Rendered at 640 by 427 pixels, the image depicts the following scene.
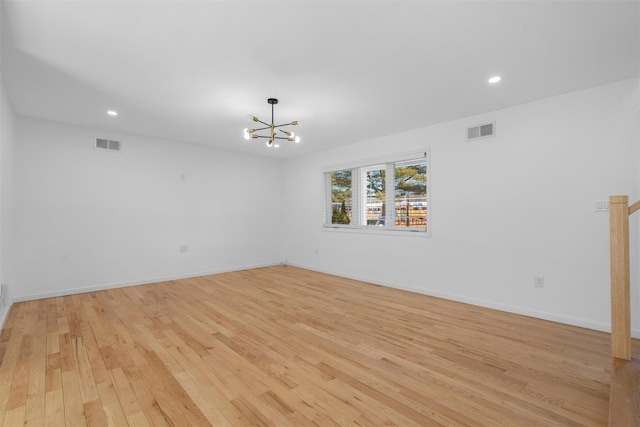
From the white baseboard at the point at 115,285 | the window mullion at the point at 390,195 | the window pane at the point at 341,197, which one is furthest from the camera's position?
the window pane at the point at 341,197

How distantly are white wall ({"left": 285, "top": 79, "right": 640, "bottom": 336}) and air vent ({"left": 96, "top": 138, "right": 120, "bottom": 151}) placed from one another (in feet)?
15.5

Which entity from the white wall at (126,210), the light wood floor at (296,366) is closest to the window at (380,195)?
the light wood floor at (296,366)

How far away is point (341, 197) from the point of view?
19.9 ft

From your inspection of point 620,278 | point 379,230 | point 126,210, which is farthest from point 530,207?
point 126,210

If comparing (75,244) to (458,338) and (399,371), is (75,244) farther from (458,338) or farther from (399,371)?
(458,338)

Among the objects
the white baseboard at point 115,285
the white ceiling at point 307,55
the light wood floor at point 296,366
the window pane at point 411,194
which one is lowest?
the light wood floor at point 296,366

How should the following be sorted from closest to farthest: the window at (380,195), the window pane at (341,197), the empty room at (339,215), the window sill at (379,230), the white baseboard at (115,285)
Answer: the empty room at (339,215)
the white baseboard at (115,285)
the window sill at (379,230)
the window at (380,195)
the window pane at (341,197)

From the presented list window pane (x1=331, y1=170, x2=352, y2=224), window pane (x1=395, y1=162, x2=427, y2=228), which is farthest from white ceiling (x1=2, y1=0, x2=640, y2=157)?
window pane (x1=331, y1=170, x2=352, y2=224)

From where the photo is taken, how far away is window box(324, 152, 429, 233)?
4.73 meters

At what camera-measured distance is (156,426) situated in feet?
5.47

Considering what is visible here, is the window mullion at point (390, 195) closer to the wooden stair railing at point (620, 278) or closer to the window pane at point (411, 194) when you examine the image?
the window pane at point (411, 194)

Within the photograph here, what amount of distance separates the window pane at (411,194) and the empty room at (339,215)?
0.04 m

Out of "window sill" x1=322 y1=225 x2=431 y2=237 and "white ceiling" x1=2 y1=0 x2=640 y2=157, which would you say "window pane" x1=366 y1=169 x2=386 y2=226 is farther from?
"white ceiling" x1=2 y1=0 x2=640 y2=157

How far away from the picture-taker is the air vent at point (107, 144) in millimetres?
4774
